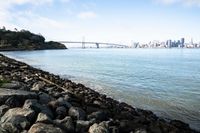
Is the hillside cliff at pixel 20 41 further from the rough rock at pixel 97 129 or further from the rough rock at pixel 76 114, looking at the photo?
the rough rock at pixel 97 129

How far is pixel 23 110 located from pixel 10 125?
2.92 ft

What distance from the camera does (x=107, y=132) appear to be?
8.75 m

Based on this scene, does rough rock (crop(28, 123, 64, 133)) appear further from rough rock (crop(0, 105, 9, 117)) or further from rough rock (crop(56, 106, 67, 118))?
rough rock (crop(56, 106, 67, 118))

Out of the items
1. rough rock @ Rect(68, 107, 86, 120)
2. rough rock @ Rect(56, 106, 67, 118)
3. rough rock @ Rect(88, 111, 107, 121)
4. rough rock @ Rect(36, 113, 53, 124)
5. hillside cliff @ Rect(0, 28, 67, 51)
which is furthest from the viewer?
hillside cliff @ Rect(0, 28, 67, 51)

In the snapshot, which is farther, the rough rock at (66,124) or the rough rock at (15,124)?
the rough rock at (66,124)

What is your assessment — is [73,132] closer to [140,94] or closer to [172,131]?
[172,131]

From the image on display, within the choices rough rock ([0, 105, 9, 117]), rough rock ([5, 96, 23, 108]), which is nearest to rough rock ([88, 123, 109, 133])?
rough rock ([0, 105, 9, 117])

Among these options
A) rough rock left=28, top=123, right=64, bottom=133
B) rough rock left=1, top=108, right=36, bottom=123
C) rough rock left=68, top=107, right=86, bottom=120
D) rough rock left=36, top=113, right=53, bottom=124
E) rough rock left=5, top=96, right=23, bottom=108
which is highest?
rough rock left=5, top=96, right=23, bottom=108

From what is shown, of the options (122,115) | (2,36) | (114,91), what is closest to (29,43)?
(2,36)

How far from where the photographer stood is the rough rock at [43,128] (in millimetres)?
8146

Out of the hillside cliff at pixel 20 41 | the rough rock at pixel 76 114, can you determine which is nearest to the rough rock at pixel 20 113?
the rough rock at pixel 76 114

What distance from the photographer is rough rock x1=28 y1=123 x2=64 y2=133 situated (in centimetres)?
815

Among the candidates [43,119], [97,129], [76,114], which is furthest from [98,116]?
[43,119]

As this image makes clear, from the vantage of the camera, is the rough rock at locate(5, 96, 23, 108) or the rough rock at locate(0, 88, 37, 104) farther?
the rough rock at locate(0, 88, 37, 104)
